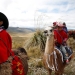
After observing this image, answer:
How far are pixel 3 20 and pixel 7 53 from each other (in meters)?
0.74

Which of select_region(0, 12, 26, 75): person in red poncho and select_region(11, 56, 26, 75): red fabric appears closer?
select_region(0, 12, 26, 75): person in red poncho

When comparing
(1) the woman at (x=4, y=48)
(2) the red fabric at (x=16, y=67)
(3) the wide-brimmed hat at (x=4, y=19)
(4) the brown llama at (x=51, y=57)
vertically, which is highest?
(3) the wide-brimmed hat at (x=4, y=19)

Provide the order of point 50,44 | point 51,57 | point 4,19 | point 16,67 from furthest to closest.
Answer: point 51,57, point 50,44, point 16,67, point 4,19

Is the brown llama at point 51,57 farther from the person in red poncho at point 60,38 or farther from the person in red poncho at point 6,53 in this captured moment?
the person in red poncho at point 6,53

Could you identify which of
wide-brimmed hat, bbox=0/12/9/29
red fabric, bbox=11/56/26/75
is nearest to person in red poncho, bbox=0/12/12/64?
wide-brimmed hat, bbox=0/12/9/29

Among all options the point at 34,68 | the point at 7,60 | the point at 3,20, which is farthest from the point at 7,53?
the point at 34,68

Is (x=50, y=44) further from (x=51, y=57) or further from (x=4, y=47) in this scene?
(x=4, y=47)

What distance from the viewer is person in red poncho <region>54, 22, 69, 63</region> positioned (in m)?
9.86

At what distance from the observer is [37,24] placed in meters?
16.8

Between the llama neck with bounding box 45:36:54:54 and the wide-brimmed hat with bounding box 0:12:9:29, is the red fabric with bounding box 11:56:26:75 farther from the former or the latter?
the llama neck with bounding box 45:36:54:54

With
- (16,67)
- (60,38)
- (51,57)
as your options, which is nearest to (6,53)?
(16,67)

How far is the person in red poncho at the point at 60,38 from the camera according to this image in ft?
32.3

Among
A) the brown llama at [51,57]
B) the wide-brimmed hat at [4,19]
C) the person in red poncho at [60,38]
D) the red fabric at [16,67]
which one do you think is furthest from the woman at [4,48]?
the person in red poncho at [60,38]

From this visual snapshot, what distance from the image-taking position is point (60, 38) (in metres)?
9.91
